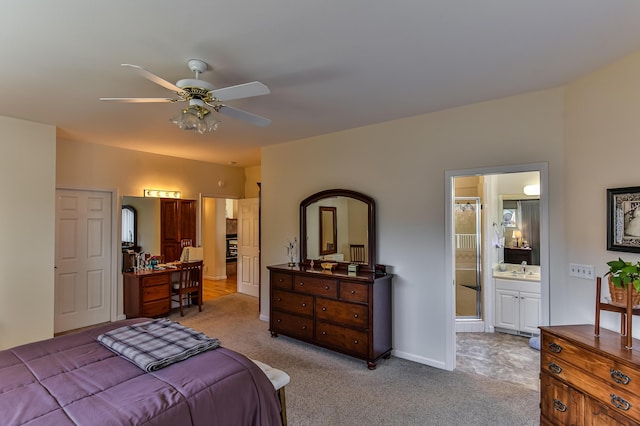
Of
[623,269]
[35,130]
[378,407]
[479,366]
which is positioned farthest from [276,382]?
[35,130]

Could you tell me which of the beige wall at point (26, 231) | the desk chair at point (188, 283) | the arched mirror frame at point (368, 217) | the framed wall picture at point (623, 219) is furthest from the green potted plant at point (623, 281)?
the beige wall at point (26, 231)

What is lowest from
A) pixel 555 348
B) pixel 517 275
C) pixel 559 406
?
pixel 559 406

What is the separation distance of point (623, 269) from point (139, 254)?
5780mm

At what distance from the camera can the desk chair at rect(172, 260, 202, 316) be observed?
529cm

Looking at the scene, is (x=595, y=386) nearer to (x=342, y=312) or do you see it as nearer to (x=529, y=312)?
(x=342, y=312)

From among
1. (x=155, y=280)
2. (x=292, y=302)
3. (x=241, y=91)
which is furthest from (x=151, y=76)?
(x=155, y=280)

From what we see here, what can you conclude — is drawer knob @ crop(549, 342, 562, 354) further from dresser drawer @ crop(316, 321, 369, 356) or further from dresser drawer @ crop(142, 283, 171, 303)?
dresser drawer @ crop(142, 283, 171, 303)

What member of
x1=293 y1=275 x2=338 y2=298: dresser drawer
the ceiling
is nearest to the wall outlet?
the ceiling

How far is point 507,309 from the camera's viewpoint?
4.37 metres

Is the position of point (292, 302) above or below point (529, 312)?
above

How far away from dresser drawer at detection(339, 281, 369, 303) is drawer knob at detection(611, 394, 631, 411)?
6.40ft

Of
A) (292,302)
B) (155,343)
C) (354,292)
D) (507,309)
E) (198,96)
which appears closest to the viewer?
(155,343)

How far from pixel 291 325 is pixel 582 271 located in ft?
9.84

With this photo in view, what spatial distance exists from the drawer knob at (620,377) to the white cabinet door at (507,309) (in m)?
2.64
